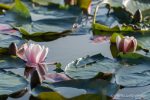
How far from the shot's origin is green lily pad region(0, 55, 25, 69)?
5.09 feet

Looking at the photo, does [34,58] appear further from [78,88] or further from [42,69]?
[78,88]

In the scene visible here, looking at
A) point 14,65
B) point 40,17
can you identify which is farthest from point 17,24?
point 14,65

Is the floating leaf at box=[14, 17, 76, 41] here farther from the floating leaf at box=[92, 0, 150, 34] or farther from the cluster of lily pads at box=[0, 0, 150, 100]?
the floating leaf at box=[92, 0, 150, 34]

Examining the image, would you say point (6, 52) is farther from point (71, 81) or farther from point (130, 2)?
point (130, 2)

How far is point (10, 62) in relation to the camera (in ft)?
5.22

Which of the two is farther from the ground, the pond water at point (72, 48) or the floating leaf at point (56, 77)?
the pond water at point (72, 48)

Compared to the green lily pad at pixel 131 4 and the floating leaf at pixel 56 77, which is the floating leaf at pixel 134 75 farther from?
the green lily pad at pixel 131 4

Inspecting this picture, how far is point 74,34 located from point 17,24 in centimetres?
30

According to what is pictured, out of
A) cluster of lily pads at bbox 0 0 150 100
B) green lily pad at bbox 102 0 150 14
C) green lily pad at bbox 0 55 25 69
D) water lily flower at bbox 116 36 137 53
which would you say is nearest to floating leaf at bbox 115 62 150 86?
cluster of lily pads at bbox 0 0 150 100

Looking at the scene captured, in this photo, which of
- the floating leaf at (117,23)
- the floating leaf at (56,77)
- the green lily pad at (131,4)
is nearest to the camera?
the floating leaf at (56,77)

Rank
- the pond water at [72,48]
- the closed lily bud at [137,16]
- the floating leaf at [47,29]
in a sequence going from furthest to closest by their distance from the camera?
1. the closed lily bud at [137,16]
2. the floating leaf at [47,29]
3. the pond water at [72,48]

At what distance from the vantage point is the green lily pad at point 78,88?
1.32 meters

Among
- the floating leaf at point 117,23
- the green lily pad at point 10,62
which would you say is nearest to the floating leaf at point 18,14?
the floating leaf at point 117,23

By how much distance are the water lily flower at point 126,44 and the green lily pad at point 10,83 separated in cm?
50
